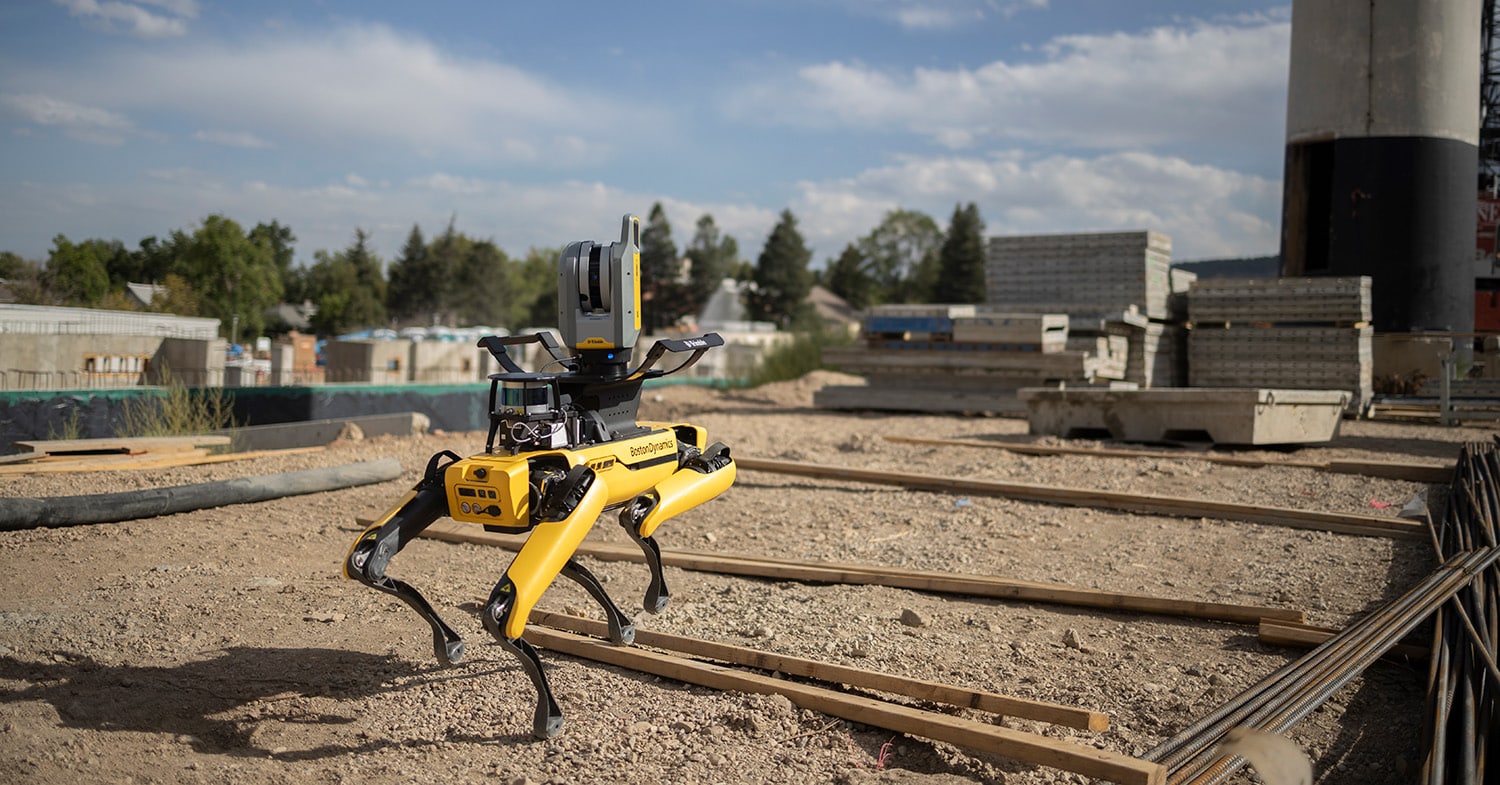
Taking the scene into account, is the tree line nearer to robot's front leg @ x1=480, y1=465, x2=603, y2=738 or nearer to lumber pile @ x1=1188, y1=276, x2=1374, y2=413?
lumber pile @ x1=1188, y1=276, x2=1374, y2=413

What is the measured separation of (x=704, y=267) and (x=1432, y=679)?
2778 inches

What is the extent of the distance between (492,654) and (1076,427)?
32.2ft

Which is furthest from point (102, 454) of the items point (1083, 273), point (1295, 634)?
point (1083, 273)

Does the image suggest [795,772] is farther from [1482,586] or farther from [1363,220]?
[1363,220]

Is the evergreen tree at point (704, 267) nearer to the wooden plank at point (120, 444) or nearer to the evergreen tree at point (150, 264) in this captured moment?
the evergreen tree at point (150, 264)

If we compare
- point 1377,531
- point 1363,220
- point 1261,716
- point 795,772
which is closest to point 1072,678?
point 1261,716

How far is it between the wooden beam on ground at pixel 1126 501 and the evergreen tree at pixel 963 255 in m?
54.2

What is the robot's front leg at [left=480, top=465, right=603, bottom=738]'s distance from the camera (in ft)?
12.1

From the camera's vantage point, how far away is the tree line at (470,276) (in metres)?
50.5

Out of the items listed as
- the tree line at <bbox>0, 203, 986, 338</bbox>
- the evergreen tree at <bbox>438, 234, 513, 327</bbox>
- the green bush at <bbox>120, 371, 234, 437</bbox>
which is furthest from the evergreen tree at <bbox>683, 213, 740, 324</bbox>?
the green bush at <bbox>120, 371, 234, 437</bbox>

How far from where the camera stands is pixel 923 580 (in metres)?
6.29

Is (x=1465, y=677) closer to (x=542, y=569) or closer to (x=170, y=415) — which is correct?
(x=542, y=569)

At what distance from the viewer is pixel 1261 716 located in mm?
Result: 3805

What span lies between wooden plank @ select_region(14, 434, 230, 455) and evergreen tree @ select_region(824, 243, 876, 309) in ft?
227
